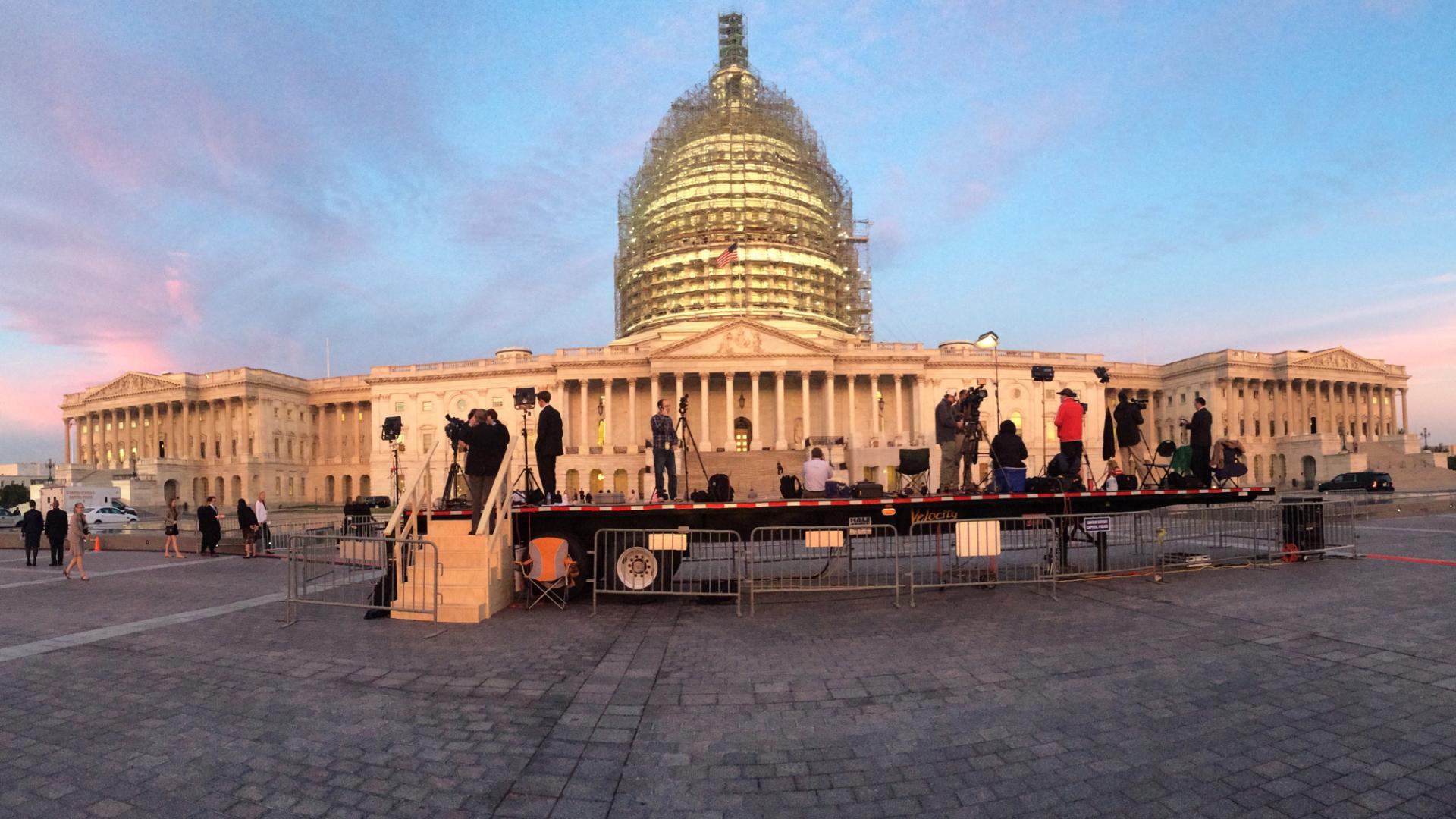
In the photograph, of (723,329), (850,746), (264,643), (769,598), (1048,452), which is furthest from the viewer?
(1048,452)

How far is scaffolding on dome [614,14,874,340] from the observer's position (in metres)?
70.4

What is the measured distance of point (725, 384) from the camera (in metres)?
63.3

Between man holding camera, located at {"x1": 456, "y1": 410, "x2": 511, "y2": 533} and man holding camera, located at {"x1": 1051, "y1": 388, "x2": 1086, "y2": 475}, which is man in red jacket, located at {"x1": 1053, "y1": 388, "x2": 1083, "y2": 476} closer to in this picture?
man holding camera, located at {"x1": 1051, "y1": 388, "x2": 1086, "y2": 475}

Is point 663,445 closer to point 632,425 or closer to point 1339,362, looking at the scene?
point 632,425

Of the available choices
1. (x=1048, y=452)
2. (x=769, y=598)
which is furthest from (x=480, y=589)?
(x=1048, y=452)

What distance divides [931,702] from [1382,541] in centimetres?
1925

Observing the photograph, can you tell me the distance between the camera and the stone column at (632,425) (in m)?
61.4

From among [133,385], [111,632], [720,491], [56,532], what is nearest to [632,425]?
[56,532]

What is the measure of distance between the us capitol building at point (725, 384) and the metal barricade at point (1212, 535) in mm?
36154

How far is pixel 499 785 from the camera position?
471 cm

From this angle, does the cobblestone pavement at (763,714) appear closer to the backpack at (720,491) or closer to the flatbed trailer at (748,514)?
the flatbed trailer at (748,514)

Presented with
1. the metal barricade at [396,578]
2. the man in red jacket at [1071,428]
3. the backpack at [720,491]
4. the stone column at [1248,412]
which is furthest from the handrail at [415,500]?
the stone column at [1248,412]

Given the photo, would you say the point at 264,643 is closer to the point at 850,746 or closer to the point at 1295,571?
the point at 850,746

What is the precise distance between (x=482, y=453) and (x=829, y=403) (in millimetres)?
50056
